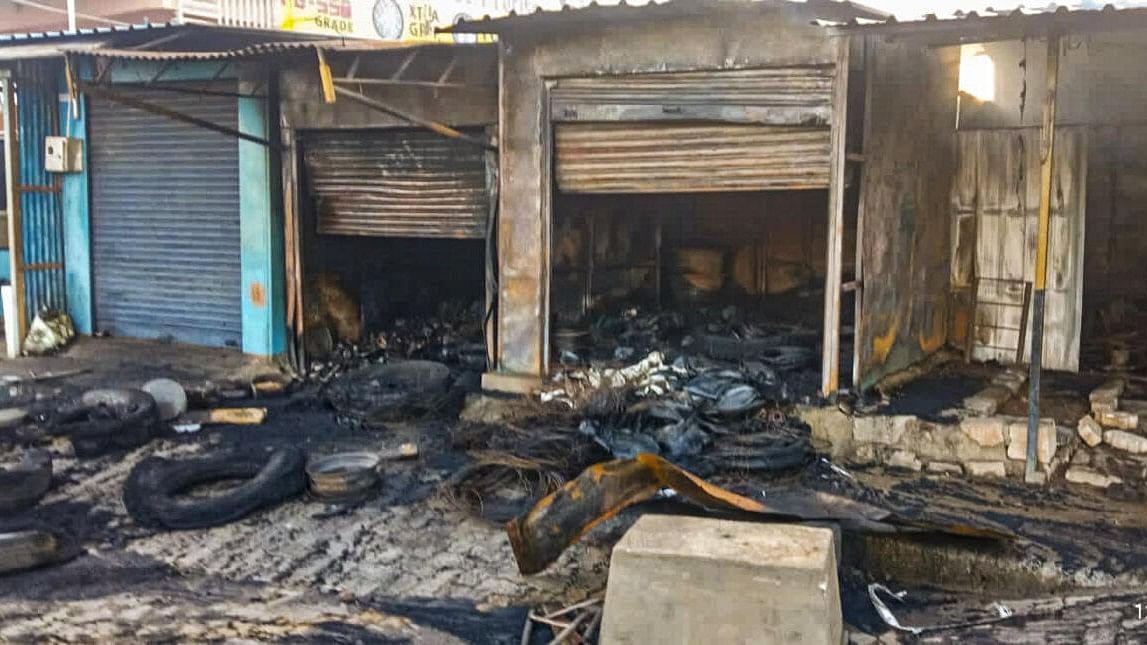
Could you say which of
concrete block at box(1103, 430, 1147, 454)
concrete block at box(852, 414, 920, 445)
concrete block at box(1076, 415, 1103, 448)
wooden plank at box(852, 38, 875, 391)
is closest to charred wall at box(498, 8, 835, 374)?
wooden plank at box(852, 38, 875, 391)

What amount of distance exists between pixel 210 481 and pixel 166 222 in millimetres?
5975

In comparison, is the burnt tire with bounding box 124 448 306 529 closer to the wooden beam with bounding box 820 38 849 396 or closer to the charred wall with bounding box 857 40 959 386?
the wooden beam with bounding box 820 38 849 396

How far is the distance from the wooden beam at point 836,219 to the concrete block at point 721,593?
145 inches

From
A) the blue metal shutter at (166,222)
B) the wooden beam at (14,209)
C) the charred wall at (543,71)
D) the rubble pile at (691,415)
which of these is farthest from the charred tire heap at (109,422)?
the wooden beam at (14,209)

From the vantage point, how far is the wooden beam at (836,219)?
27.9ft

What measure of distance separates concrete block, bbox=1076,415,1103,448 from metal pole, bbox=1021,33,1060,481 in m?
0.57

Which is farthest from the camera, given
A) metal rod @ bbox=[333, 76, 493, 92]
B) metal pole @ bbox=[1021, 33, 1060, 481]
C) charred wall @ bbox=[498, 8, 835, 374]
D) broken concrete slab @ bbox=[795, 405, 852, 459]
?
metal rod @ bbox=[333, 76, 493, 92]

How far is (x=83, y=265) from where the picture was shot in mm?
14109

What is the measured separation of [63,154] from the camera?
44.8 feet

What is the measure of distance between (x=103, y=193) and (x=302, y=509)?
7.95 m

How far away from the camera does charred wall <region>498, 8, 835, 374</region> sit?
896cm

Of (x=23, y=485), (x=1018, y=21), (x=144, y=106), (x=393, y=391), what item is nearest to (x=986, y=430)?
(x=1018, y=21)

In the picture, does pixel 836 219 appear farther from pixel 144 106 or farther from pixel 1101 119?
pixel 144 106

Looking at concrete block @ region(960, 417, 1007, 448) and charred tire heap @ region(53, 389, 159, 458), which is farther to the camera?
charred tire heap @ region(53, 389, 159, 458)
